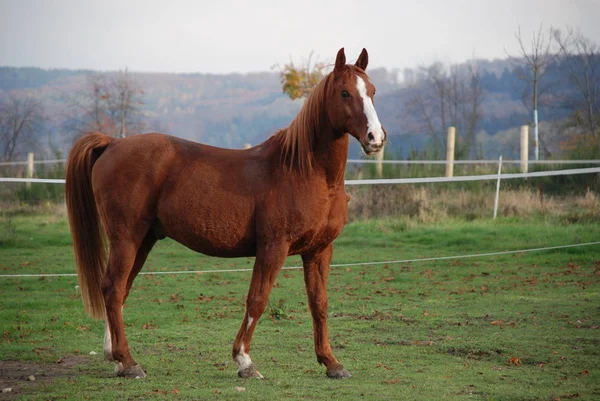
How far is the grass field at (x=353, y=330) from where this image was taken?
517 centimetres

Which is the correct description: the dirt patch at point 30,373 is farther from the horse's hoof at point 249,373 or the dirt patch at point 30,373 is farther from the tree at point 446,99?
the tree at point 446,99

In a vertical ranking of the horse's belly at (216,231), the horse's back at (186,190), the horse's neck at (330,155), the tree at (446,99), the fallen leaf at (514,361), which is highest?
the tree at (446,99)

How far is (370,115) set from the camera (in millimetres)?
5156

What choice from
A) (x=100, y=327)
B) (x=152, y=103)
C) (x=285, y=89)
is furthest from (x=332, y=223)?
(x=152, y=103)

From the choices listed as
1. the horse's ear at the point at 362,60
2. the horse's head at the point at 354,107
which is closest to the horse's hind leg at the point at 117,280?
the horse's head at the point at 354,107

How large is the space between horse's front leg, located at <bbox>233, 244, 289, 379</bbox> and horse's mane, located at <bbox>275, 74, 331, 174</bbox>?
0.61 metres

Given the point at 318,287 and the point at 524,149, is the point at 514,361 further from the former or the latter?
the point at 524,149

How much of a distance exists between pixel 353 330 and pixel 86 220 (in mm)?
2736

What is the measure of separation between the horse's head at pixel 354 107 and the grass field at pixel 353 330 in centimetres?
167

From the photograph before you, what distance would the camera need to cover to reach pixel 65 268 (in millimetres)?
11594

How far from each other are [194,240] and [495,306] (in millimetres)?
4132

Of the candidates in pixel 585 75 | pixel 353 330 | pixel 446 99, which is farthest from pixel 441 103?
pixel 353 330

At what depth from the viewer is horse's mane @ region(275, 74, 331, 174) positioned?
17.9 feet

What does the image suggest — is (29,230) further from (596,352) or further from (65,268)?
(596,352)
